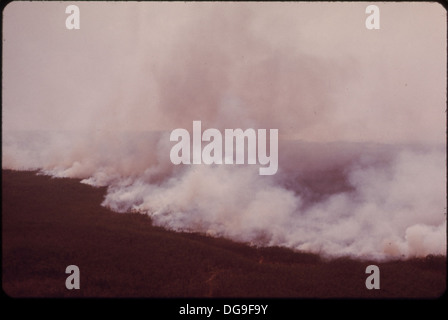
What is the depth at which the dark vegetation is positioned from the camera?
2.89 m

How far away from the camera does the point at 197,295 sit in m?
2.86

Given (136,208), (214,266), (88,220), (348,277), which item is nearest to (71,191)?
(88,220)

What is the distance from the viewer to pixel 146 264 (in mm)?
3213

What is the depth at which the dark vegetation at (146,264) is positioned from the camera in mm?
2889

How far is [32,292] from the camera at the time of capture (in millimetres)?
2846

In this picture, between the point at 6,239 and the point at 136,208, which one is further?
the point at 136,208

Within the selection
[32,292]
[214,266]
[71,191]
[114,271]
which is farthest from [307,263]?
[71,191]

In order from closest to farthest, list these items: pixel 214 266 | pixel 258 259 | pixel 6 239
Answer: pixel 6 239
pixel 214 266
pixel 258 259

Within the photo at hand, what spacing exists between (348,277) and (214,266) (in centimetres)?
176

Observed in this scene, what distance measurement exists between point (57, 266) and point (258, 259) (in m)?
2.76
